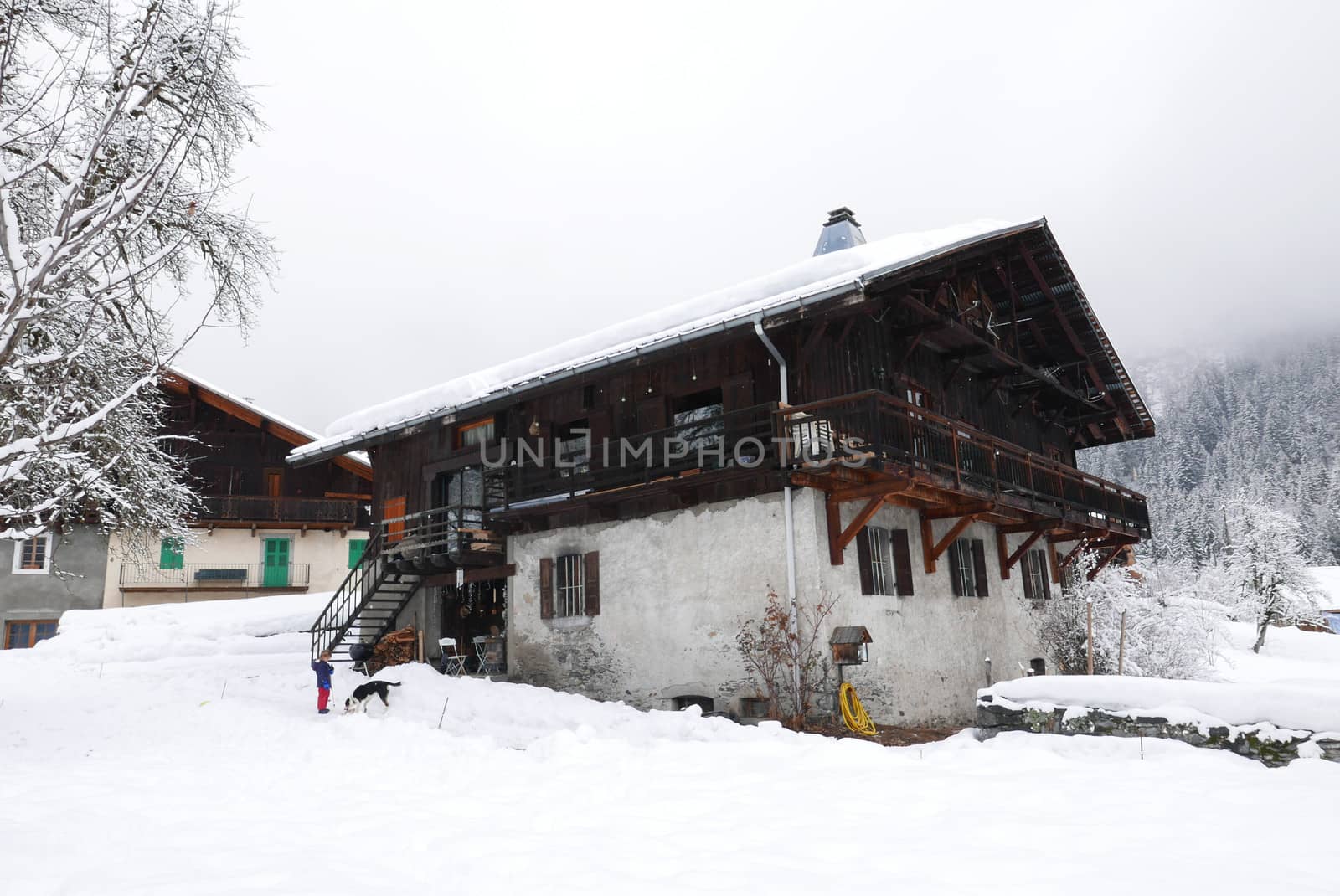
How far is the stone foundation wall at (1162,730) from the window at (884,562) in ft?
13.7

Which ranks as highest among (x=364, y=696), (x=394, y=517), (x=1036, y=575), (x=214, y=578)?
(x=394, y=517)

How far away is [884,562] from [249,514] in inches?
903

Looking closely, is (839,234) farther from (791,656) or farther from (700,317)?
(791,656)

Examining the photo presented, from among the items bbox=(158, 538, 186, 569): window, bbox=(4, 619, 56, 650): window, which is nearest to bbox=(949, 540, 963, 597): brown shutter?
bbox=(158, 538, 186, 569): window

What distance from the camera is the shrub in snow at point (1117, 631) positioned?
18891mm

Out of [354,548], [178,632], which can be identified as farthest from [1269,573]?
[178,632]

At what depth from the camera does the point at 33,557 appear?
27453 mm

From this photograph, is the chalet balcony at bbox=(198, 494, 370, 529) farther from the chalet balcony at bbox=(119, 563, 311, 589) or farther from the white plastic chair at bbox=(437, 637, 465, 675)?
the white plastic chair at bbox=(437, 637, 465, 675)

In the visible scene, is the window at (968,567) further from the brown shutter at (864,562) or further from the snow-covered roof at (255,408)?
the snow-covered roof at (255,408)

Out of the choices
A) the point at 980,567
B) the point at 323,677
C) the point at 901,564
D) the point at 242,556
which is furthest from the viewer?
the point at 242,556

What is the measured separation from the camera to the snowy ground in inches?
194

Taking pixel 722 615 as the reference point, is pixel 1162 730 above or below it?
below

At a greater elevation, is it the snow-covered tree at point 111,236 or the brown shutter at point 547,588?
the snow-covered tree at point 111,236

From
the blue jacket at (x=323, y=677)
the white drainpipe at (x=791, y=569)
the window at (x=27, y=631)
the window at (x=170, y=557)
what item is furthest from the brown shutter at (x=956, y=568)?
the window at (x=27, y=631)
